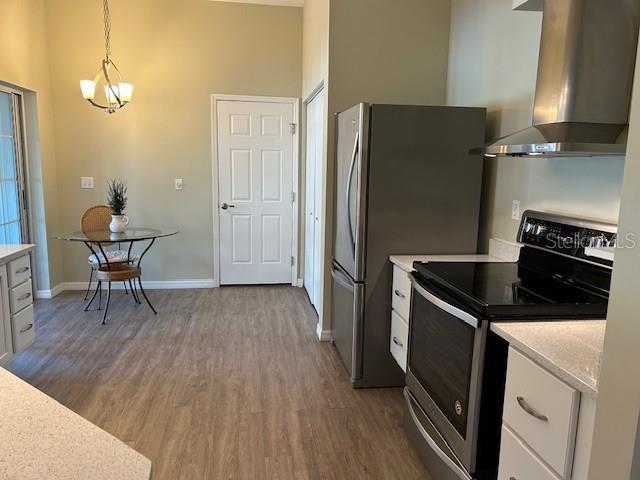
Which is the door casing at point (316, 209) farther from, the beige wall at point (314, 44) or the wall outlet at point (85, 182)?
the wall outlet at point (85, 182)

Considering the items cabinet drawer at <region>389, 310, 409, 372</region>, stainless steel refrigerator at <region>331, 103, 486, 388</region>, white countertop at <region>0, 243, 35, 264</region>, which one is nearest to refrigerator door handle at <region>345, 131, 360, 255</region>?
stainless steel refrigerator at <region>331, 103, 486, 388</region>

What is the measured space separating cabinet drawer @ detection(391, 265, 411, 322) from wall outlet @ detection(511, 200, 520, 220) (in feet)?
2.27

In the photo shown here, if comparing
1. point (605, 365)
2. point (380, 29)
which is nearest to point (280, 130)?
point (380, 29)

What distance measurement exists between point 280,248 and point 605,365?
174 inches

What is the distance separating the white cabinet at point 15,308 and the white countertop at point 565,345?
2.65m

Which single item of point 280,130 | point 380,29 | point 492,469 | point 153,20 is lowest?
point 492,469

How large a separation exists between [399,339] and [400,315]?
136 millimetres

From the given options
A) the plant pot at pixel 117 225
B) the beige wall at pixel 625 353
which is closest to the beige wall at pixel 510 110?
the beige wall at pixel 625 353

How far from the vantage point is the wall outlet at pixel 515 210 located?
8.38 ft

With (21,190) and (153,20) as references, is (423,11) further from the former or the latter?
(21,190)

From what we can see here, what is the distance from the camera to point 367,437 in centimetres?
239

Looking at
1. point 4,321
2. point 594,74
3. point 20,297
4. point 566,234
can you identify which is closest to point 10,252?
point 20,297

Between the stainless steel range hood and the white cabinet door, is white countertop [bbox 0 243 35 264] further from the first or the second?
the stainless steel range hood

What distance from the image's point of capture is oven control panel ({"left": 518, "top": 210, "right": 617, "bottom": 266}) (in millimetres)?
1801
